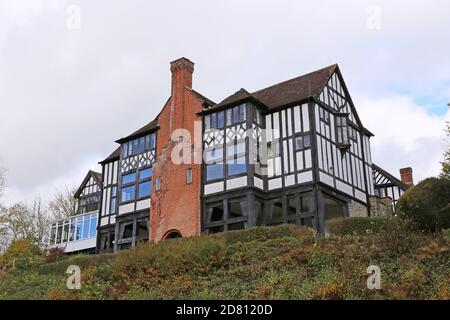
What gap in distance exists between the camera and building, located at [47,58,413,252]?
96.2 feet

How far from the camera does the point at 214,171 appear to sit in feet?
101

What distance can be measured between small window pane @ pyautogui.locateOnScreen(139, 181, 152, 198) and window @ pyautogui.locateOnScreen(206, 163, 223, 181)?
4566mm

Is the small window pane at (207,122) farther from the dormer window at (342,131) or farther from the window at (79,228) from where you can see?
the window at (79,228)

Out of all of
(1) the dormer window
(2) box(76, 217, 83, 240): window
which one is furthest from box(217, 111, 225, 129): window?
(2) box(76, 217, 83, 240): window

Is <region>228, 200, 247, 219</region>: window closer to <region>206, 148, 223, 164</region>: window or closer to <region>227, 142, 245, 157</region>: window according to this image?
<region>206, 148, 223, 164</region>: window

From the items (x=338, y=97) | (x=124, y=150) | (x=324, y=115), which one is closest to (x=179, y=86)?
(x=124, y=150)

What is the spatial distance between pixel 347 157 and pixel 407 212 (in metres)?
14.5

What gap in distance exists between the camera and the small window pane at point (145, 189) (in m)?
33.8

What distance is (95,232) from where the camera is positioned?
129 feet

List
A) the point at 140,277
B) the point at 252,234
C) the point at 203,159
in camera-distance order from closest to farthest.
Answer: the point at 140,277
the point at 252,234
the point at 203,159

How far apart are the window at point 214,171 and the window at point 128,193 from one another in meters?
6.09

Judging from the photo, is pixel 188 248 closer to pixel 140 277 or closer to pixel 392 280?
pixel 140 277

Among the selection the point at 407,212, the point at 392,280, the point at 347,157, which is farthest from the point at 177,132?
the point at 392,280

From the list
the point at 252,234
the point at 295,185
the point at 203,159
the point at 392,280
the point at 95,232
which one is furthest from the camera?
the point at 95,232
